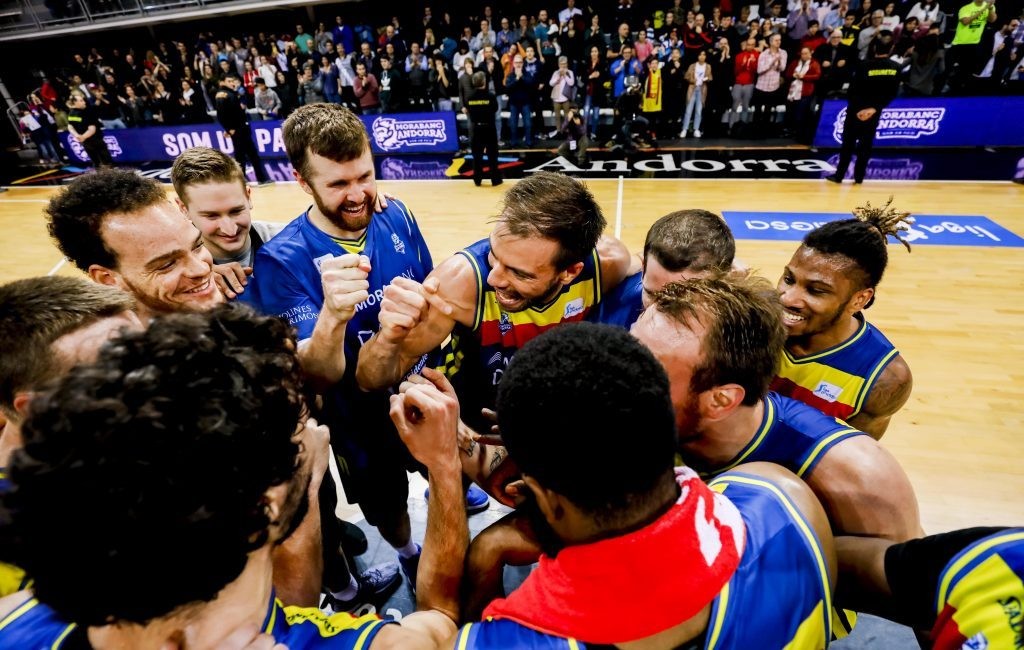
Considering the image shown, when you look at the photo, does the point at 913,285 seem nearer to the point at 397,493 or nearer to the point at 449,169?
the point at 397,493

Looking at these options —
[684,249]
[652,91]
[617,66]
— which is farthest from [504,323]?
[617,66]

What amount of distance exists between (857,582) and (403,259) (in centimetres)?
239

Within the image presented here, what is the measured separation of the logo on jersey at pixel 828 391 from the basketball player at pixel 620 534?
5.11 feet

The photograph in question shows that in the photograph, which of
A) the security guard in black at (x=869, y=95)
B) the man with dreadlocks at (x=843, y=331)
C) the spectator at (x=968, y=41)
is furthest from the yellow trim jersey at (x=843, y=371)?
the spectator at (x=968, y=41)

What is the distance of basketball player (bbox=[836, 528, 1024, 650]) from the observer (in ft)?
3.17

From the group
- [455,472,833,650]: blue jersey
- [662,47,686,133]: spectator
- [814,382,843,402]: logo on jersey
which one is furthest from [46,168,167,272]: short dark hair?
[662,47,686,133]: spectator

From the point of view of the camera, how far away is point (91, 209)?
6.17 ft

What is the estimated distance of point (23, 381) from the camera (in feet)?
4.37

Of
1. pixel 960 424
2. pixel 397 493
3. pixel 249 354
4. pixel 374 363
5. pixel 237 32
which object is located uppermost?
pixel 237 32

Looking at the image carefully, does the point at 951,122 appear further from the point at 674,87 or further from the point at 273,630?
the point at 273,630

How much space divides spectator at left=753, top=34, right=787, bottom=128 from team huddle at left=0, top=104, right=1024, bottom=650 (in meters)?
10.3

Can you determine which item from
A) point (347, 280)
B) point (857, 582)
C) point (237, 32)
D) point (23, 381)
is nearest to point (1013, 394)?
point (857, 582)

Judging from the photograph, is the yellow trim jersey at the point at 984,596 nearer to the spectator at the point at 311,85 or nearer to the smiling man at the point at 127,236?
the smiling man at the point at 127,236

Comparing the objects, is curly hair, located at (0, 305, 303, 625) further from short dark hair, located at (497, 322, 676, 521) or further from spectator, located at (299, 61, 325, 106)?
spectator, located at (299, 61, 325, 106)
